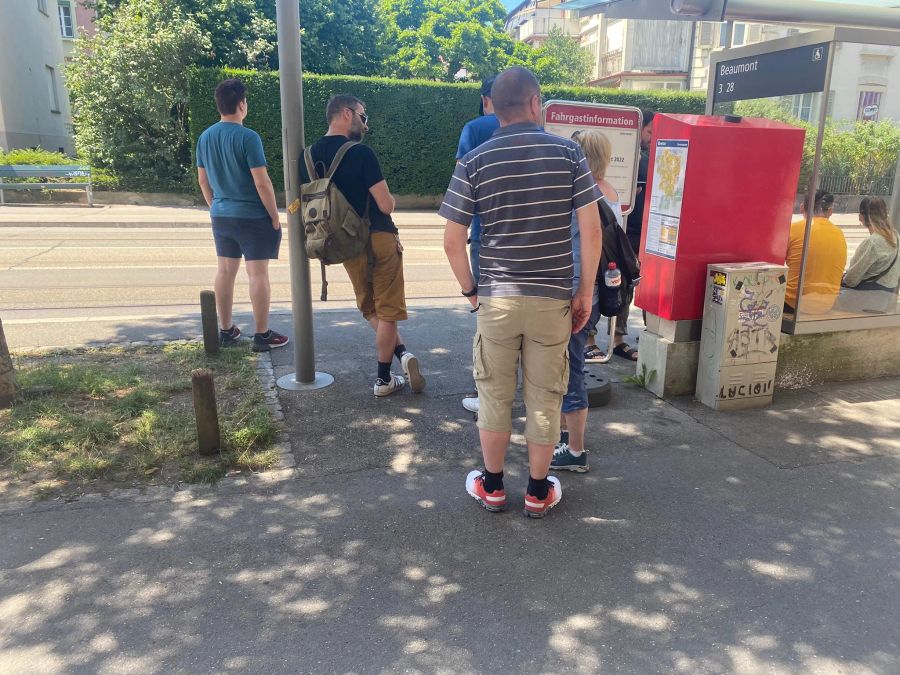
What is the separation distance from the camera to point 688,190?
15.4 ft

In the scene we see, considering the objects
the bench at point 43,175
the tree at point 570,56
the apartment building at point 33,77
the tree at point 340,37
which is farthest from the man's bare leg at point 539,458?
the tree at point 570,56

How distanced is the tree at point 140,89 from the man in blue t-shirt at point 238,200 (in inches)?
Result: 564

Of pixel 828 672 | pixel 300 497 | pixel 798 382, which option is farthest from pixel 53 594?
pixel 798 382

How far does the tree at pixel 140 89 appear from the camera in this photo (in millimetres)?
18094

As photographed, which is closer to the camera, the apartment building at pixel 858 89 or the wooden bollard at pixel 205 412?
the wooden bollard at pixel 205 412

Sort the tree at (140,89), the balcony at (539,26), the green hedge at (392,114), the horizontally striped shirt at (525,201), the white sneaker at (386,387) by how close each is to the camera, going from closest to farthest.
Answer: the horizontally striped shirt at (525,201)
the white sneaker at (386,387)
the tree at (140,89)
the green hedge at (392,114)
the balcony at (539,26)

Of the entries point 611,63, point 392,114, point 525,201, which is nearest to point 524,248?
point 525,201

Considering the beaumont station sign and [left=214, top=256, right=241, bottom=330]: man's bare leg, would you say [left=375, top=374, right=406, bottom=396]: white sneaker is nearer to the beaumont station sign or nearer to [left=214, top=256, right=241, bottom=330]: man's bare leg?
[left=214, top=256, right=241, bottom=330]: man's bare leg

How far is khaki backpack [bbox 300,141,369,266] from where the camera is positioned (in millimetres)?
4449

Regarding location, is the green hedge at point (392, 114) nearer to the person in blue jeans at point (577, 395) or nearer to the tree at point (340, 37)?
the tree at point (340, 37)

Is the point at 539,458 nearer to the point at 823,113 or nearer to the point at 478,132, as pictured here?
the point at 478,132

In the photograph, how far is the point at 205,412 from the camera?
12.9 feet

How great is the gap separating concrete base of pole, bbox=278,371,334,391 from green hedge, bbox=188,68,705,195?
47.7 feet

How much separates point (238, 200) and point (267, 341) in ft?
3.83
